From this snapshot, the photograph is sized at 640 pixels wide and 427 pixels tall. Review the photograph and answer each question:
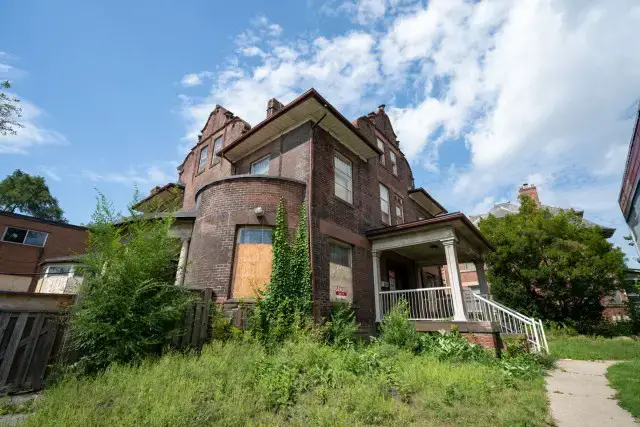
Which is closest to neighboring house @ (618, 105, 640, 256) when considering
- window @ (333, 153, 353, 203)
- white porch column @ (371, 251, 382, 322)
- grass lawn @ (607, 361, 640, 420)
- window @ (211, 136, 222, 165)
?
grass lawn @ (607, 361, 640, 420)

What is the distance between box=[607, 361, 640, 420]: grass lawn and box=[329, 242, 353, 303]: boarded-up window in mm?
6448

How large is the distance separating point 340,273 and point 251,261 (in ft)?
10.1

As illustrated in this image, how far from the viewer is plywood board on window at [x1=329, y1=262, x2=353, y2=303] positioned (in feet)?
31.6

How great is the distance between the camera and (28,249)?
1964 centimetres

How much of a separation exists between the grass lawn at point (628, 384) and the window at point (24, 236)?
28.3m

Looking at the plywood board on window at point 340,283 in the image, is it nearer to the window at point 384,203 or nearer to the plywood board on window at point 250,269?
the plywood board on window at point 250,269

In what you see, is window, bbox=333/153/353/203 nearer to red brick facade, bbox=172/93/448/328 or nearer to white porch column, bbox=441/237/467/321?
red brick facade, bbox=172/93/448/328

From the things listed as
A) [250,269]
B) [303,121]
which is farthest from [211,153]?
[250,269]

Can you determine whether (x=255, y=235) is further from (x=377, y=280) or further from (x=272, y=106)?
(x=272, y=106)

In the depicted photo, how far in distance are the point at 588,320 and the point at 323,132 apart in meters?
Answer: 18.0

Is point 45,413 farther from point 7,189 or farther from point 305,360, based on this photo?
point 7,189

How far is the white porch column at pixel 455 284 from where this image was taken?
9.11 metres

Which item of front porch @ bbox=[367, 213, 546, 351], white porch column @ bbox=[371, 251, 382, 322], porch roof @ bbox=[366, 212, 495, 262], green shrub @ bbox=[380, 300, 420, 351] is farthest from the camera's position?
white porch column @ bbox=[371, 251, 382, 322]

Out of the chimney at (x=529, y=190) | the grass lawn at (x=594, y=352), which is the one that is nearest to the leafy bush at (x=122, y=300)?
the grass lawn at (x=594, y=352)
